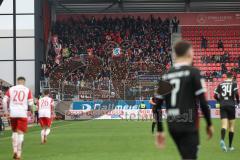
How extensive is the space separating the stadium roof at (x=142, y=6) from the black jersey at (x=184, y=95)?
49345 mm

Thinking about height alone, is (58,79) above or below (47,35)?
below

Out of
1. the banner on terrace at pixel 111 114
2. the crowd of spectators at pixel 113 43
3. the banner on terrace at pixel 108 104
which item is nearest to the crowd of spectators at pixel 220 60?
the crowd of spectators at pixel 113 43

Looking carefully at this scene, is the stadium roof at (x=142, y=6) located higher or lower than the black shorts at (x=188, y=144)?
higher

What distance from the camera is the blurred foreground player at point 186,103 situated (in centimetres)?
797

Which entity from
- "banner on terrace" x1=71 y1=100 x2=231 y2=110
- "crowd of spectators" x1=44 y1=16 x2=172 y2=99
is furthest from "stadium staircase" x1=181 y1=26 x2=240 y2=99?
"banner on terrace" x1=71 y1=100 x2=231 y2=110

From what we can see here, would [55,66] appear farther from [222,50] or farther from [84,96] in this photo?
[222,50]

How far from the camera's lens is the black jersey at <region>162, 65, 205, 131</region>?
803 centimetres

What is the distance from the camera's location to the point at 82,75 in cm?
4919

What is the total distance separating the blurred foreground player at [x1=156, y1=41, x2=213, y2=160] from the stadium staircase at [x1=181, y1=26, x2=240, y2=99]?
47.4 metres

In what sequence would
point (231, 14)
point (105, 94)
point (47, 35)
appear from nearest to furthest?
point (105, 94), point (47, 35), point (231, 14)

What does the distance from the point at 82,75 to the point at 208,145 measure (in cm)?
3047

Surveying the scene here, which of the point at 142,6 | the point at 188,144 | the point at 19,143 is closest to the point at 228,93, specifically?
the point at 19,143

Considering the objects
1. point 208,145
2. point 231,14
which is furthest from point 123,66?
point 208,145

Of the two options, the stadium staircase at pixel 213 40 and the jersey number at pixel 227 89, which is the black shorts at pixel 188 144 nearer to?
the jersey number at pixel 227 89
